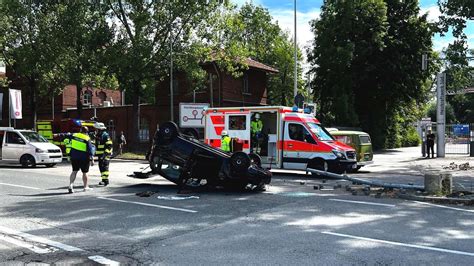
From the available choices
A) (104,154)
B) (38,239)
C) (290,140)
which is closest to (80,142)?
(104,154)

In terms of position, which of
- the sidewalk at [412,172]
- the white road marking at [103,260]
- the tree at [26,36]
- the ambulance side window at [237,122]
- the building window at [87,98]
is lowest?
the sidewalk at [412,172]

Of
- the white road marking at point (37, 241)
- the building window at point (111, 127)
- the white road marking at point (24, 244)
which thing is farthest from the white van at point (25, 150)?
the building window at point (111, 127)

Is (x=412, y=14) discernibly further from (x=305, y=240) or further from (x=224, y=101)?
(x=305, y=240)

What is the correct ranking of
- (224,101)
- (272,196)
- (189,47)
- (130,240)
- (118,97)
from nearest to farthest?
(130,240) < (272,196) < (189,47) < (224,101) < (118,97)

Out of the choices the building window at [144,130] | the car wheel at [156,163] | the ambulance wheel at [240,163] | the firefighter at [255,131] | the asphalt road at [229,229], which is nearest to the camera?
the asphalt road at [229,229]

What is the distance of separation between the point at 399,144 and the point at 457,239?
133 ft

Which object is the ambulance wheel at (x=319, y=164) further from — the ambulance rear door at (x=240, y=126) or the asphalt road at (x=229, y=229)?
the asphalt road at (x=229, y=229)

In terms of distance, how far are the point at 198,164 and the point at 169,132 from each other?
1.20 meters

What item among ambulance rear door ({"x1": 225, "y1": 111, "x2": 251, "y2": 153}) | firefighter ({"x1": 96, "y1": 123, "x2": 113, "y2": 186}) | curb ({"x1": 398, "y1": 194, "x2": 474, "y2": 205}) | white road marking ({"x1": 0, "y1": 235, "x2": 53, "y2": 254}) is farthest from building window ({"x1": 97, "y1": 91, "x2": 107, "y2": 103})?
white road marking ({"x1": 0, "y1": 235, "x2": 53, "y2": 254})

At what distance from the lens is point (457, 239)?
6.93 meters

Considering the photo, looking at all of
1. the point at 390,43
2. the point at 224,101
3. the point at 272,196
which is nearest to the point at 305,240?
the point at 272,196

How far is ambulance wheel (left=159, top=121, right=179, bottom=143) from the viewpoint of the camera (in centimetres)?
1215

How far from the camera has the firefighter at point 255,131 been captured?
58.9 feet

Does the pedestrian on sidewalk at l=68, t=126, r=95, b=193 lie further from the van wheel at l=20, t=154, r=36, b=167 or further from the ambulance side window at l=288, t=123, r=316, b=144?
the van wheel at l=20, t=154, r=36, b=167
